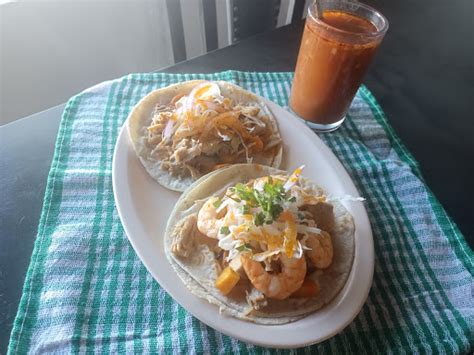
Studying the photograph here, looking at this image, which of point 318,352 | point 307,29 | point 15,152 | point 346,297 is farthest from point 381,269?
point 15,152

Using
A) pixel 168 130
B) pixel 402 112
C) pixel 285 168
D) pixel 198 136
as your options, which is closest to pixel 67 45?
pixel 168 130

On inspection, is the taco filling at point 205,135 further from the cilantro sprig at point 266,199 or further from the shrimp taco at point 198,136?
the cilantro sprig at point 266,199

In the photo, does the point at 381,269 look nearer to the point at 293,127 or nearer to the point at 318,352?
the point at 318,352

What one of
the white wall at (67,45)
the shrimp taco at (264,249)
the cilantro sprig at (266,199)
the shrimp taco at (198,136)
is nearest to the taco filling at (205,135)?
the shrimp taco at (198,136)

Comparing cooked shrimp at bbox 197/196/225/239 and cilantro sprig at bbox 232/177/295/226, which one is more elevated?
cilantro sprig at bbox 232/177/295/226

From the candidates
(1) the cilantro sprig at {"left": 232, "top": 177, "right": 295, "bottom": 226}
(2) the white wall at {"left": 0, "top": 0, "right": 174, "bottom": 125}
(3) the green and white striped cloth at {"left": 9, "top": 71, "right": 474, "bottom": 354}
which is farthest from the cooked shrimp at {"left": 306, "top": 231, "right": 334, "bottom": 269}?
(2) the white wall at {"left": 0, "top": 0, "right": 174, "bottom": 125}

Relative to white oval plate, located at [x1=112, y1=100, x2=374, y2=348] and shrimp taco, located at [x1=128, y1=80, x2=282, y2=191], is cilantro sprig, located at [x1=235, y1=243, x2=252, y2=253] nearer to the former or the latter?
white oval plate, located at [x1=112, y1=100, x2=374, y2=348]

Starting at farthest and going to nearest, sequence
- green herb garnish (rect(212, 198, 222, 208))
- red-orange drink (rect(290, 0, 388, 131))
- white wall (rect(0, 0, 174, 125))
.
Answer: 1. white wall (rect(0, 0, 174, 125))
2. red-orange drink (rect(290, 0, 388, 131))
3. green herb garnish (rect(212, 198, 222, 208))
